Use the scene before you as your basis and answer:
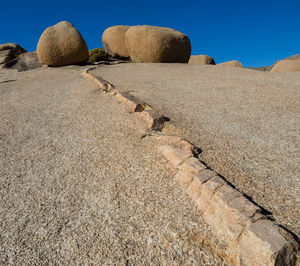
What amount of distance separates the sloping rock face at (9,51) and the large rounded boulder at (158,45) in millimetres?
7532

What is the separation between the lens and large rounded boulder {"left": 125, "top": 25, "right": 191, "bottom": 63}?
10.1 metres

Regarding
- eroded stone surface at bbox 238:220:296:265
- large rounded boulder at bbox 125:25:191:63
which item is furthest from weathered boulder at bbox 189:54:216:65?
eroded stone surface at bbox 238:220:296:265

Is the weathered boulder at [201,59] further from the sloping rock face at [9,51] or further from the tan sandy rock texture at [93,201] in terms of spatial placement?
the tan sandy rock texture at [93,201]

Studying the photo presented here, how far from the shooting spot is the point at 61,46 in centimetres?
1007

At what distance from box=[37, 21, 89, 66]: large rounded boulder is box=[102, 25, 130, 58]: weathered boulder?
105 inches

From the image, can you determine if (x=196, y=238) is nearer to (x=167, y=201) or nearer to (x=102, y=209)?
(x=167, y=201)

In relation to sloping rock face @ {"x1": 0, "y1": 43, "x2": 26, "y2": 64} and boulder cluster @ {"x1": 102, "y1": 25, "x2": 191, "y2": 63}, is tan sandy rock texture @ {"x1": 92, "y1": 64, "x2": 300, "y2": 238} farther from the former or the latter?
sloping rock face @ {"x1": 0, "y1": 43, "x2": 26, "y2": 64}

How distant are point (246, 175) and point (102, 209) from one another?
137 centimetres

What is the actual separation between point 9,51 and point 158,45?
32.0 feet

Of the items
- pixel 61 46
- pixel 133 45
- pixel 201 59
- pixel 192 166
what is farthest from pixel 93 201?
pixel 201 59

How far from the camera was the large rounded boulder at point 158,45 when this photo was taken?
10070 mm

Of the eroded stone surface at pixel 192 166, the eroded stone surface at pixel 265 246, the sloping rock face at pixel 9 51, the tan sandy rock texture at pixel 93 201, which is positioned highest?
the sloping rock face at pixel 9 51

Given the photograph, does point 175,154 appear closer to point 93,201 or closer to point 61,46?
point 93,201

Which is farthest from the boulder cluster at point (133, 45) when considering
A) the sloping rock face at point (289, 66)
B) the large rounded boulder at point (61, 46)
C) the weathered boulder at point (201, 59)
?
the weathered boulder at point (201, 59)
